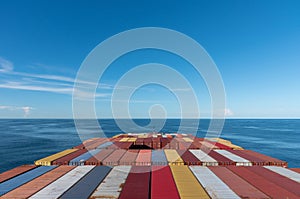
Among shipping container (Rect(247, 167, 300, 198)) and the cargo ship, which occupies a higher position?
the cargo ship

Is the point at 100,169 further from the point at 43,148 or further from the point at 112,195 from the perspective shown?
the point at 43,148

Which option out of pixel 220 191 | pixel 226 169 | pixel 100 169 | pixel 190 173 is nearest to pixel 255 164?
pixel 226 169

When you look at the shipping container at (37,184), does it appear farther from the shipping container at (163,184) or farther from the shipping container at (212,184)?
the shipping container at (212,184)

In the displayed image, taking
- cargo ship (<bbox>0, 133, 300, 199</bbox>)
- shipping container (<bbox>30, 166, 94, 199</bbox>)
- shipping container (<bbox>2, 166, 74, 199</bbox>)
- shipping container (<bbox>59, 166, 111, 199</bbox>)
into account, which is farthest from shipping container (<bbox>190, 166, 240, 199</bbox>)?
shipping container (<bbox>2, 166, 74, 199</bbox>)

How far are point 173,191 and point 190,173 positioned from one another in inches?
292

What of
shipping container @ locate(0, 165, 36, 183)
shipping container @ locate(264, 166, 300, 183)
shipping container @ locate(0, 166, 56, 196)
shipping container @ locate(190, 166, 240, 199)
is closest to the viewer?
shipping container @ locate(190, 166, 240, 199)

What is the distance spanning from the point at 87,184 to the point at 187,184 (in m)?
11.3

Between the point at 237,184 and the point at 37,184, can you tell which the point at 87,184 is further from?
the point at 237,184

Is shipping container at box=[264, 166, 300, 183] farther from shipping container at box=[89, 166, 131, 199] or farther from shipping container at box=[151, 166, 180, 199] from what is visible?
shipping container at box=[89, 166, 131, 199]

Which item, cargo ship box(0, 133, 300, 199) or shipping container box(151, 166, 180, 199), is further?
cargo ship box(0, 133, 300, 199)

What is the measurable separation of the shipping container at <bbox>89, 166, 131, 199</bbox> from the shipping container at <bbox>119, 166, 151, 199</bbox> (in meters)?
0.60

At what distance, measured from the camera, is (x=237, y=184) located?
23844 mm

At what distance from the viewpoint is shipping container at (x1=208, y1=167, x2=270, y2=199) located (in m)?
20.6

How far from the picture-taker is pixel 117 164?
32.9 m
